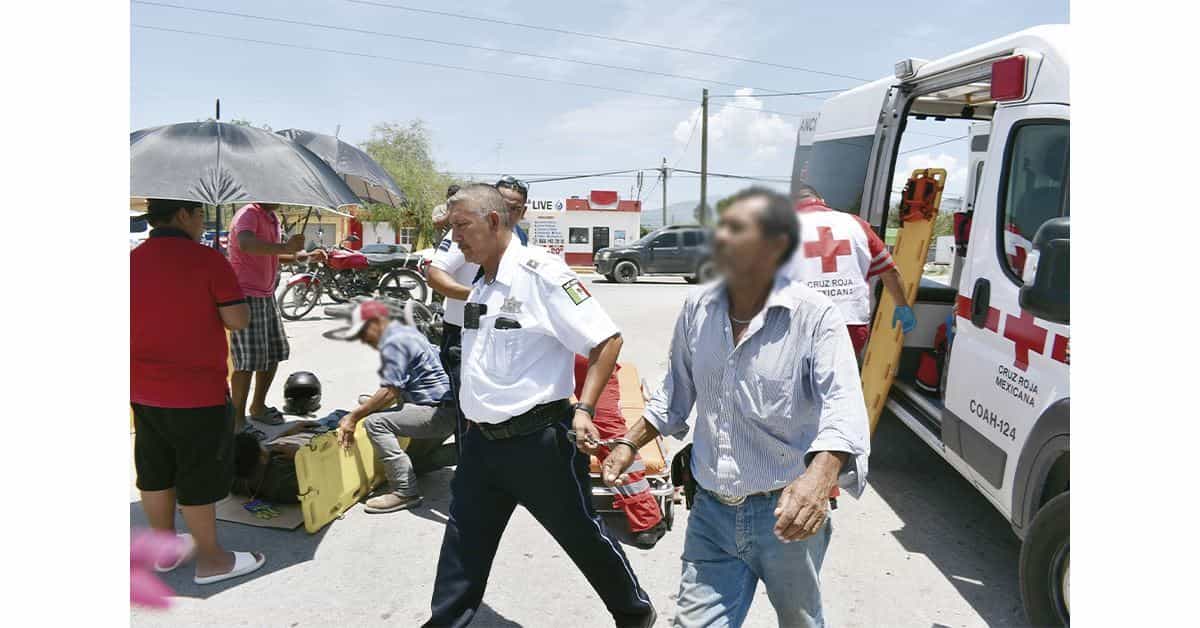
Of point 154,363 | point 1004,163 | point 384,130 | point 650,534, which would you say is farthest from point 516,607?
point 1004,163

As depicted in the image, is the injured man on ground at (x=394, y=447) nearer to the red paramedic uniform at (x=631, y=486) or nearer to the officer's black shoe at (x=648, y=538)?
the red paramedic uniform at (x=631, y=486)

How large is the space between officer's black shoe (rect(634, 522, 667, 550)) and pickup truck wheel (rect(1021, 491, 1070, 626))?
1.67 meters

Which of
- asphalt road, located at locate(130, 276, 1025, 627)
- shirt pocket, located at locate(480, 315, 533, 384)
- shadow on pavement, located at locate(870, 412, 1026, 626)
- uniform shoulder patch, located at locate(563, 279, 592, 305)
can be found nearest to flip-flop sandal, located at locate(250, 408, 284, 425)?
asphalt road, located at locate(130, 276, 1025, 627)

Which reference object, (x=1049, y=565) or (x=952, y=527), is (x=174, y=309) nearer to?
(x=1049, y=565)

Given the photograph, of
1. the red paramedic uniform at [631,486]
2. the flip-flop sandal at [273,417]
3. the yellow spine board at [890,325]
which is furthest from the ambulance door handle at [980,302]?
the flip-flop sandal at [273,417]

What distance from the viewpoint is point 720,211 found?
112 cm

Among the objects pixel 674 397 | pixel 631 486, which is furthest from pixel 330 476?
pixel 674 397

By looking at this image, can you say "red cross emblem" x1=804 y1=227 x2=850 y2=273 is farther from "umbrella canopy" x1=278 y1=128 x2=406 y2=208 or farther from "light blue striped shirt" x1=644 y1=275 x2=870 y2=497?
"umbrella canopy" x1=278 y1=128 x2=406 y2=208

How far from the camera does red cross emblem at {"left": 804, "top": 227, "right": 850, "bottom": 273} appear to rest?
156cm

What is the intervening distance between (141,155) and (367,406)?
954 mm

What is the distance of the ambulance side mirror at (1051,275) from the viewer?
6.11 feet

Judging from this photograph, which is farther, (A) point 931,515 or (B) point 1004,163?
(A) point 931,515

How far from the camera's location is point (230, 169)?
195 cm

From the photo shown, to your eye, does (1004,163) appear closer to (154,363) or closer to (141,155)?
(141,155)
